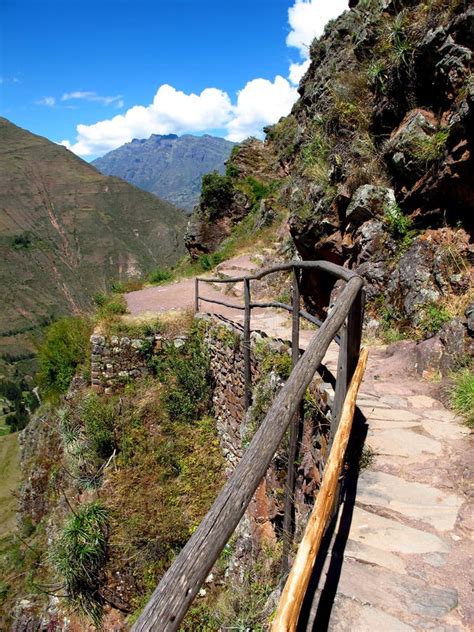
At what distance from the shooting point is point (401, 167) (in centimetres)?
602

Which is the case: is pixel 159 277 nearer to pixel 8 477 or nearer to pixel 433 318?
pixel 433 318

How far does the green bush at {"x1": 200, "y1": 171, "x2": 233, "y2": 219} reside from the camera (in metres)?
19.6

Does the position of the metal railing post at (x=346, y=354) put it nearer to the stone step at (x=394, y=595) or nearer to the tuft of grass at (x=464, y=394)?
the stone step at (x=394, y=595)

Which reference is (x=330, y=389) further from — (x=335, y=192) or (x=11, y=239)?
(x=11, y=239)

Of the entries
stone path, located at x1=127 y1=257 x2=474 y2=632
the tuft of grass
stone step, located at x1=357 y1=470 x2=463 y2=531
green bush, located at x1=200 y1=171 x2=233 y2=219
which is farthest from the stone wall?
green bush, located at x1=200 y1=171 x2=233 y2=219

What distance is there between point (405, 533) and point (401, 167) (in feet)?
17.3

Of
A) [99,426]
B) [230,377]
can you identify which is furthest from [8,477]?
[230,377]

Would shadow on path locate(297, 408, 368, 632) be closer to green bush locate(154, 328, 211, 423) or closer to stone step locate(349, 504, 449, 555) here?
stone step locate(349, 504, 449, 555)

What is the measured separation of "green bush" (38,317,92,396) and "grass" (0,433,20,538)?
53.6 ft

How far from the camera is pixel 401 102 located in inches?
250

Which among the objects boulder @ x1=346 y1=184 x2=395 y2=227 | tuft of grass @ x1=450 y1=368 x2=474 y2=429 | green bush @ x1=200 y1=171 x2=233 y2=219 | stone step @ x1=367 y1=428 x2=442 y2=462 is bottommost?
stone step @ x1=367 y1=428 x2=442 y2=462

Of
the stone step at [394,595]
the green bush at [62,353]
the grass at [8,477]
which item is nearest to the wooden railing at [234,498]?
the stone step at [394,595]

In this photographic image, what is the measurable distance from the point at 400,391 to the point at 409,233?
2697 mm

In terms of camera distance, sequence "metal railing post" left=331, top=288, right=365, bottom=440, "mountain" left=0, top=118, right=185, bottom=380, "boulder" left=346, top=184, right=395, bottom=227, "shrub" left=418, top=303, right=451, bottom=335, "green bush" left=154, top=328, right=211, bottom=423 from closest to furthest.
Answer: "metal railing post" left=331, top=288, right=365, bottom=440
"shrub" left=418, top=303, right=451, bottom=335
"boulder" left=346, top=184, right=395, bottom=227
"green bush" left=154, top=328, right=211, bottom=423
"mountain" left=0, top=118, right=185, bottom=380
